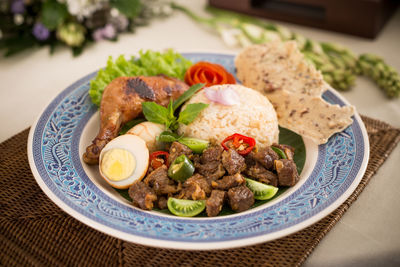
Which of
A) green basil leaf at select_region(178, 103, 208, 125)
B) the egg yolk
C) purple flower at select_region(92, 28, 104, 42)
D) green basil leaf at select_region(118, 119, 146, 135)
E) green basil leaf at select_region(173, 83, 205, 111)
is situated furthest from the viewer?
purple flower at select_region(92, 28, 104, 42)

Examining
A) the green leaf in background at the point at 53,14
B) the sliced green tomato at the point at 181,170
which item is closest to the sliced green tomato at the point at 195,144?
the sliced green tomato at the point at 181,170

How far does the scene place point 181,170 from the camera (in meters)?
2.94

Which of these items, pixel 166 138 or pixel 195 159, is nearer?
pixel 195 159

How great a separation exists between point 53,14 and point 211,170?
11.7 ft

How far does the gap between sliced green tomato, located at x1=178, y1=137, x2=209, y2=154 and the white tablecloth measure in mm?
1167

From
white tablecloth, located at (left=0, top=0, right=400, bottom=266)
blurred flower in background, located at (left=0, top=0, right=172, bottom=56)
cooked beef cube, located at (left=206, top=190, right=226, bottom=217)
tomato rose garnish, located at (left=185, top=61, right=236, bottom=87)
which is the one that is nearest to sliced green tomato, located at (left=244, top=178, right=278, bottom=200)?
cooked beef cube, located at (left=206, top=190, right=226, bottom=217)

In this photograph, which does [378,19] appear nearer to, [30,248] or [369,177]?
[369,177]

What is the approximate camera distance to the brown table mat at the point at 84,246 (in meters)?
2.64

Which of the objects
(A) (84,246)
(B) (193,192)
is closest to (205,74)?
(B) (193,192)

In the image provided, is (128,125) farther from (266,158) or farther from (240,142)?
(266,158)

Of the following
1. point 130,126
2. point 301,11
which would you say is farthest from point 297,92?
point 301,11

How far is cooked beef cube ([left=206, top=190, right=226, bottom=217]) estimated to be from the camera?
2738 mm

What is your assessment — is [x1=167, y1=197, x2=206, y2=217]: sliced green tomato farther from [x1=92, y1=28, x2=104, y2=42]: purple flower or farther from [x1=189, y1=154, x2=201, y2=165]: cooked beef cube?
[x1=92, y1=28, x2=104, y2=42]: purple flower

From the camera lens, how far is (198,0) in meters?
7.01
